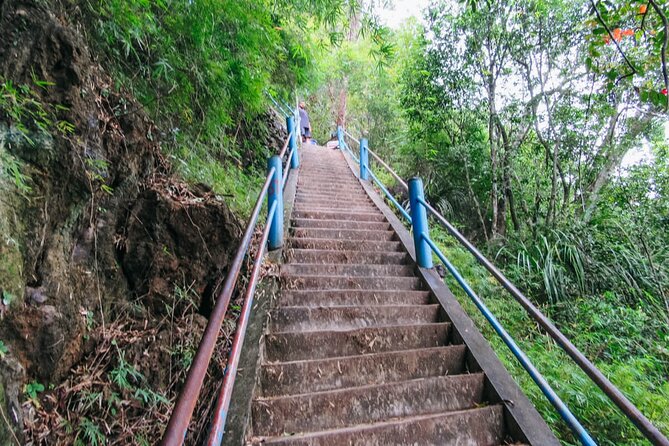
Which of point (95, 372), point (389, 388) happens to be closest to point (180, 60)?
point (95, 372)

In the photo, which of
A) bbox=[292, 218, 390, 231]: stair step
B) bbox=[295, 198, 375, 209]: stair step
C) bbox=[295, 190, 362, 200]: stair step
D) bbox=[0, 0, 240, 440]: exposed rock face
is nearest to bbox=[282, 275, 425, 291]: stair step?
bbox=[0, 0, 240, 440]: exposed rock face

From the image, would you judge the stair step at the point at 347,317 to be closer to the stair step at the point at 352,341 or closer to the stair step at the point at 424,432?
the stair step at the point at 352,341

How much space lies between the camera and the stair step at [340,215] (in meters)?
4.01

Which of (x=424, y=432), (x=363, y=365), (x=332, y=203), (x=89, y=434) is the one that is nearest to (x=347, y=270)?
(x=363, y=365)

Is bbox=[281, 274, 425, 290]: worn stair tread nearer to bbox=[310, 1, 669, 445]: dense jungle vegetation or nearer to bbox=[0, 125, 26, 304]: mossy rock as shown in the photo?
bbox=[310, 1, 669, 445]: dense jungle vegetation

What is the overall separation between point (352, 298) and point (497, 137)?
504 centimetres

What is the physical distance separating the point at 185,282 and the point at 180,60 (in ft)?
5.76

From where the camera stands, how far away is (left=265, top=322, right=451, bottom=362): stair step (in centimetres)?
208

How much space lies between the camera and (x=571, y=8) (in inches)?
193

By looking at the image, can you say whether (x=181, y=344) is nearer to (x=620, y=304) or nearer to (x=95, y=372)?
(x=95, y=372)

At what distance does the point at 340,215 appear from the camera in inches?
165

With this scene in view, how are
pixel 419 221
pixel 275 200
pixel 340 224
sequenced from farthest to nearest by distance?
pixel 340 224 < pixel 419 221 < pixel 275 200

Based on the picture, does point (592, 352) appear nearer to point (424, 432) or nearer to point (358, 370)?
point (424, 432)

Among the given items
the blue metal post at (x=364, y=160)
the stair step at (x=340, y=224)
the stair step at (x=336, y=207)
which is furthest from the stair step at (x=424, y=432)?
the blue metal post at (x=364, y=160)
